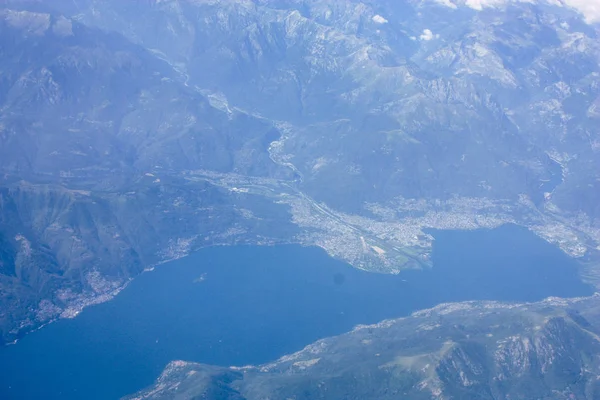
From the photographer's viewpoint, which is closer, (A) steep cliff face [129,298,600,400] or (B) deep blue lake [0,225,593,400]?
(A) steep cliff face [129,298,600,400]

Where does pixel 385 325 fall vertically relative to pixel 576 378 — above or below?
below

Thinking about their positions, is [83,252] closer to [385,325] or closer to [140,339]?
[140,339]

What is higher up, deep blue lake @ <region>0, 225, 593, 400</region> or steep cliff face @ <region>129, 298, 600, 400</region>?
steep cliff face @ <region>129, 298, 600, 400</region>

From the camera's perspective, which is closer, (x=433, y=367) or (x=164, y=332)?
(x=433, y=367)

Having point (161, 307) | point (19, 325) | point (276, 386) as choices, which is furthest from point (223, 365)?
point (19, 325)

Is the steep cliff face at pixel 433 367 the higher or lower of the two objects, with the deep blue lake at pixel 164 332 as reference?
higher

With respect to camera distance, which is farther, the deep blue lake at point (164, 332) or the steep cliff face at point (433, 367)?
the deep blue lake at point (164, 332)

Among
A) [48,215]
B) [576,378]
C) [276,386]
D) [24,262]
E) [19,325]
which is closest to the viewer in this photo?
[276,386]

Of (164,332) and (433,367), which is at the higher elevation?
(433,367)
